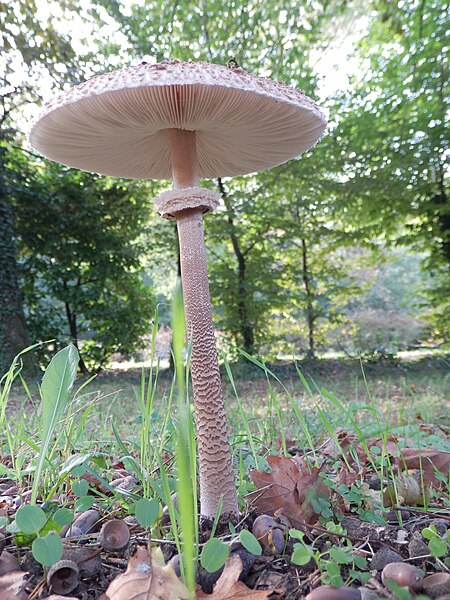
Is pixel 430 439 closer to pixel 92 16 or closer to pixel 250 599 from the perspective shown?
pixel 250 599

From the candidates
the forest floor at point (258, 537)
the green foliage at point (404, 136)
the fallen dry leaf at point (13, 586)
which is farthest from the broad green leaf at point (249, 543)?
the green foliage at point (404, 136)

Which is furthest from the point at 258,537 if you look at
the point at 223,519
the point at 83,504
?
the point at 83,504

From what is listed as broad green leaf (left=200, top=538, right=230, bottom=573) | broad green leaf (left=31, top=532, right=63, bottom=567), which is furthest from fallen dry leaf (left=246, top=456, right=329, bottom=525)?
broad green leaf (left=31, top=532, right=63, bottom=567)

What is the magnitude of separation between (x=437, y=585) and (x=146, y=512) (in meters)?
0.67

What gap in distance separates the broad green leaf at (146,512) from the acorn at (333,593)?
0.39m

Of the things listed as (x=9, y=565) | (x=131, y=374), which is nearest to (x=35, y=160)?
(x=131, y=374)

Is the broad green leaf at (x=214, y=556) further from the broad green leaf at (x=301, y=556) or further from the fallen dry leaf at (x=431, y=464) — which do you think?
the fallen dry leaf at (x=431, y=464)

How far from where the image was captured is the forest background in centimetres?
756

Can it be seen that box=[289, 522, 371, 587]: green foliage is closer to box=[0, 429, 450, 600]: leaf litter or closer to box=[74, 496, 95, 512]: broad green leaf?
box=[0, 429, 450, 600]: leaf litter

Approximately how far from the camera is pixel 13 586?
3.07 ft

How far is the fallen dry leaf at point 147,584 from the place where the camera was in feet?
2.86

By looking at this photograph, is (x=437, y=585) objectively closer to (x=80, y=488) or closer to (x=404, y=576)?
(x=404, y=576)

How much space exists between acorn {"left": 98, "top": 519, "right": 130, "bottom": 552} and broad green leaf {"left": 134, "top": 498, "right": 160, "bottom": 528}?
0.41 feet

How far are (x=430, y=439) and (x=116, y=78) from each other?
1974 millimetres
